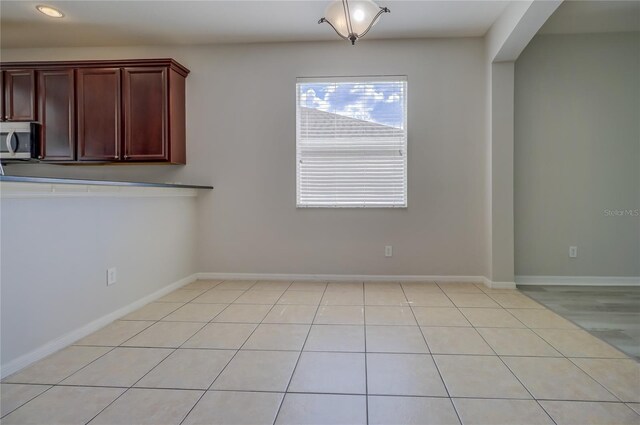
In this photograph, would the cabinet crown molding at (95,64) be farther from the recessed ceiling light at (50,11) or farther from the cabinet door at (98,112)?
the recessed ceiling light at (50,11)

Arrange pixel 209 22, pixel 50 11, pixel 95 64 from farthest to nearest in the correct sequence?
1. pixel 95 64
2. pixel 209 22
3. pixel 50 11

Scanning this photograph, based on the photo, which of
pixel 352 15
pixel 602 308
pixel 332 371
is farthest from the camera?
pixel 602 308

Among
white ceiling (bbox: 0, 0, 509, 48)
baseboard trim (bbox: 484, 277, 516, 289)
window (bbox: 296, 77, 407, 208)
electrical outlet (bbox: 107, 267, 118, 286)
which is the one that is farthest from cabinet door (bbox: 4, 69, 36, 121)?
baseboard trim (bbox: 484, 277, 516, 289)

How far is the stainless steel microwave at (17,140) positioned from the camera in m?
3.21

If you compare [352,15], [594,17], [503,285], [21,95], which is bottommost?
[503,285]

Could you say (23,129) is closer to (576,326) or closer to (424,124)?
(424,124)

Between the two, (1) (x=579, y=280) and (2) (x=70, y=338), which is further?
(1) (x=579, y=280)

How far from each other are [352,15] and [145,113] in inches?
88.4

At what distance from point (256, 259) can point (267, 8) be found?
2.45m

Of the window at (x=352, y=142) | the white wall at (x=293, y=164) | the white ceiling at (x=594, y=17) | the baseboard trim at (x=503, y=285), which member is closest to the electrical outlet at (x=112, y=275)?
the white wall at (x=293, y=164)

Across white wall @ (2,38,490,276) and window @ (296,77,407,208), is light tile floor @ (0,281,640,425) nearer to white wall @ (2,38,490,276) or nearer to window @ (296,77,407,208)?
white wall @ (2,38,490,276)

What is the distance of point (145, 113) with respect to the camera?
3.33 m

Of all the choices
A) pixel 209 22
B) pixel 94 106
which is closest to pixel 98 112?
pixel 94 106

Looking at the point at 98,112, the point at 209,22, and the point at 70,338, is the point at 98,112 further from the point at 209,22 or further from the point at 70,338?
the point at 70,338
